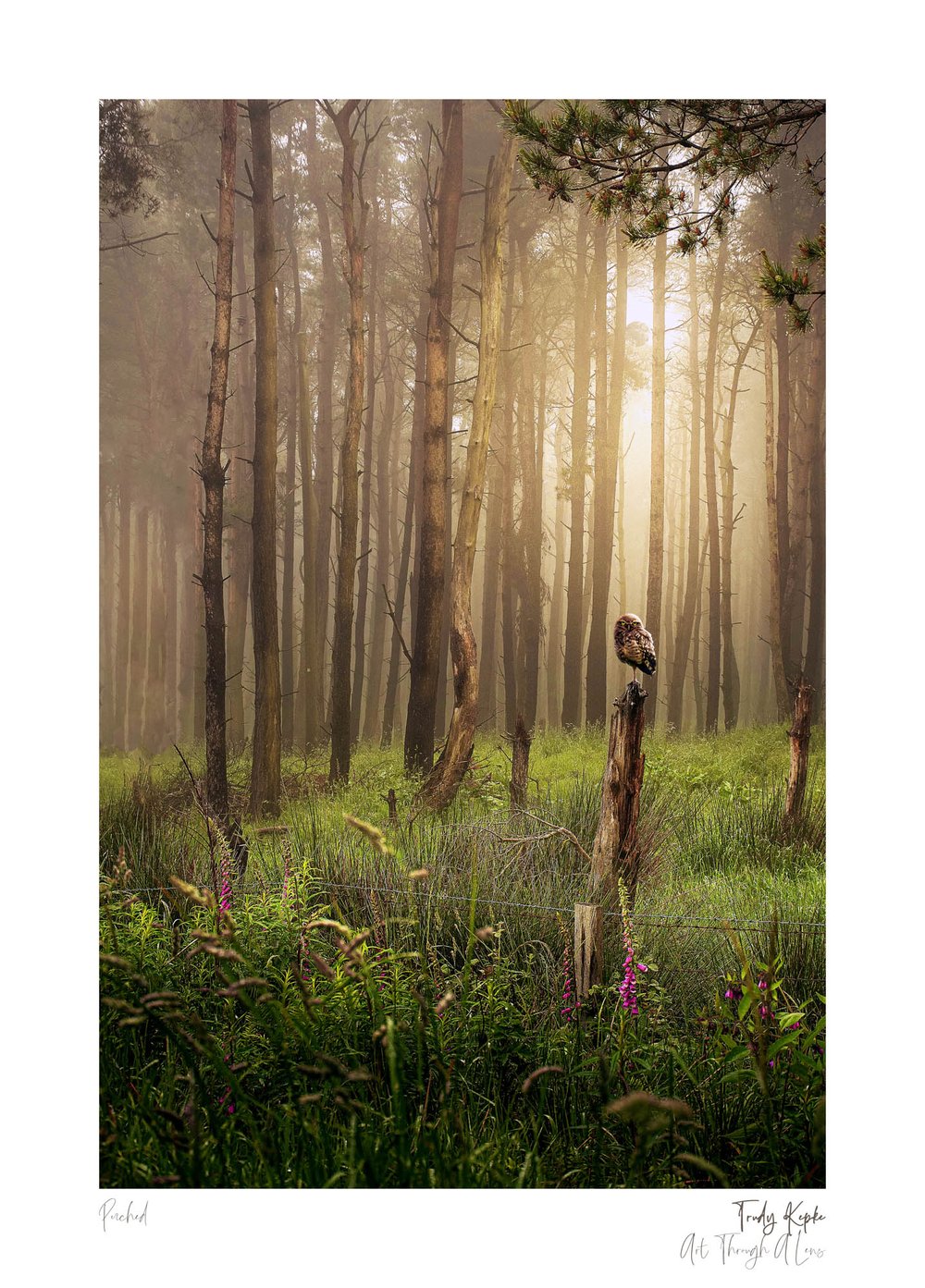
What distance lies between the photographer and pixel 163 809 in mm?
3129

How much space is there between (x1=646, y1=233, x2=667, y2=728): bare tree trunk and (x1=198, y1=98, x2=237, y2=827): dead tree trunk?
180 cm

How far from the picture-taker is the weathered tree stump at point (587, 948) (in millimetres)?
2584

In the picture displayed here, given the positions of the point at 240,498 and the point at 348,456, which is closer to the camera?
the point at 240,498

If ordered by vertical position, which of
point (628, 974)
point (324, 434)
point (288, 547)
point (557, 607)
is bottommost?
point (628, 974)

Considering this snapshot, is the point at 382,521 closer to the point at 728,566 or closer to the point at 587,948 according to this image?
the point at 728,566

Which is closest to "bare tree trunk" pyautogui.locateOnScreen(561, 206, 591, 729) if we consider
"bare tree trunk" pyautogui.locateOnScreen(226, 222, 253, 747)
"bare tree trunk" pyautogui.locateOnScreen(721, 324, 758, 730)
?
"bare tree trunk" pyautogui.locateOnScreen(721, 324, 758, 730)

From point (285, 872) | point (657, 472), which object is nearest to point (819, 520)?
point (657, 472)

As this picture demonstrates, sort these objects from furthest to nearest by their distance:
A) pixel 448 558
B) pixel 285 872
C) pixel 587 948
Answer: pixel 448 558
pixel 285 872
pixel 587 948

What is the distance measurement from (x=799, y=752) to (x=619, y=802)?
0.90 metres

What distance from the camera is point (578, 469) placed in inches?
139

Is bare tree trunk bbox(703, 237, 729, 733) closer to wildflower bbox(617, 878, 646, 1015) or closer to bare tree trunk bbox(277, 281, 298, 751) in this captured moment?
wildflower bbox(617, 878, 646, 1015)
